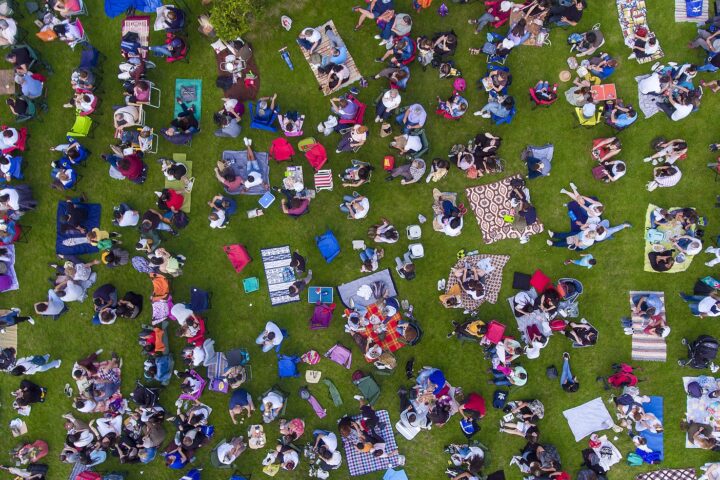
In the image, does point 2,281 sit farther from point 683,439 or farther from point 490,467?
point 683,439

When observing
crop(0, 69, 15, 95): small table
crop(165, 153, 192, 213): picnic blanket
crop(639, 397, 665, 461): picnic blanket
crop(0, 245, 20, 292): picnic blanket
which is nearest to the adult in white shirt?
crop(165, 153, 192, 213): picnic blanket

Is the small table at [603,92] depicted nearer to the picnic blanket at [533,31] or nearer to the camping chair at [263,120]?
the picnic blanket at [533,31]

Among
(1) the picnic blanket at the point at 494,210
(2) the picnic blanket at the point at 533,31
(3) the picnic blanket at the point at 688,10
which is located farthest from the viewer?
(1) the picnic blanket at the point at 494,210

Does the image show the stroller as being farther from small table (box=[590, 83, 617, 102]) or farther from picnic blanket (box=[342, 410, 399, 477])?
picnic blanket (box=[342, 410, 399, 477])

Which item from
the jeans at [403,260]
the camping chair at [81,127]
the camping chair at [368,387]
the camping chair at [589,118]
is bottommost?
the camping chair at [368,387]

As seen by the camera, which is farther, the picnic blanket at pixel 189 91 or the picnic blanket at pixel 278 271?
the picnic blanket at pixel 278 271

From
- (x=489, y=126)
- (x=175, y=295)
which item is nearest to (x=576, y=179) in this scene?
(x=489, y=126)

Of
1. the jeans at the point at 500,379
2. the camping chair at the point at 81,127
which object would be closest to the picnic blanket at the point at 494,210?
the jeans at the point at 500,379
